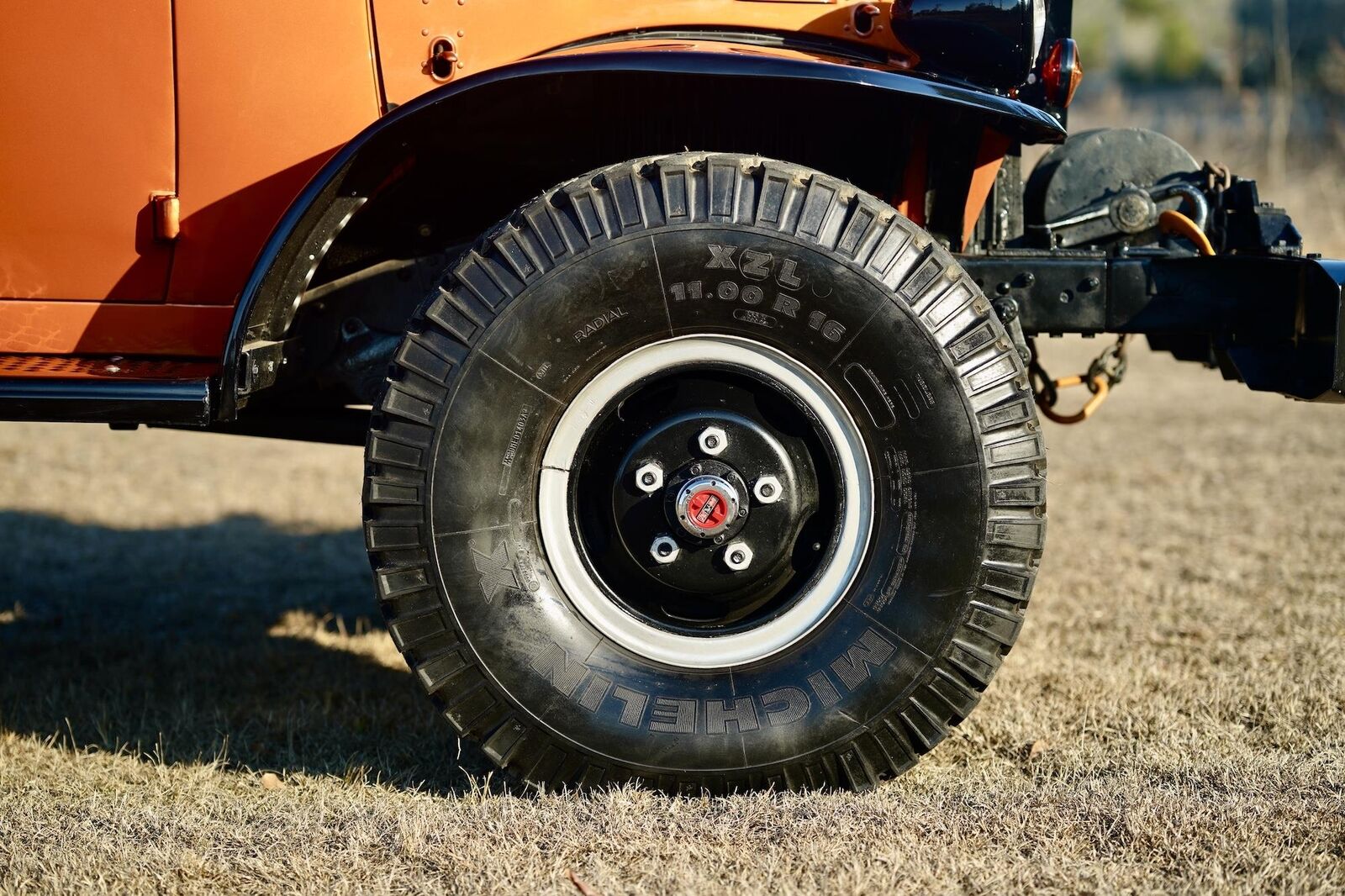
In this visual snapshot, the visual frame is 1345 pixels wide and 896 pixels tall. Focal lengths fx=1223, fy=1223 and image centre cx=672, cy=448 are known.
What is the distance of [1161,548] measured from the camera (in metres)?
5.12

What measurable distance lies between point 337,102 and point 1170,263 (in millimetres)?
1940

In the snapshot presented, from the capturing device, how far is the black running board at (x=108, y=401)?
2623mm

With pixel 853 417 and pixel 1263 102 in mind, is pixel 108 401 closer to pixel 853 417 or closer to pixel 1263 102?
pixel 853 417

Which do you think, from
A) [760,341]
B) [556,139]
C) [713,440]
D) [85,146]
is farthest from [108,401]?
[760,341]

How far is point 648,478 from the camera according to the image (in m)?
2.55

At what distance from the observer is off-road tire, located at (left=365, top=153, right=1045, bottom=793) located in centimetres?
247

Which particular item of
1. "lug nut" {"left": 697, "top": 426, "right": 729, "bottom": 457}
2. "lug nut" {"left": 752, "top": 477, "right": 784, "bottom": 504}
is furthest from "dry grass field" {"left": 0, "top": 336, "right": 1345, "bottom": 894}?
"lug nut" {"left": 697, "top": 426, "right": 729, "bottom": 457}

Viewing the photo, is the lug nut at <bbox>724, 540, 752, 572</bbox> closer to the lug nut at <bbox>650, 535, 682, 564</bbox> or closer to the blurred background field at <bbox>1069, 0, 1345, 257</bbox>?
the lug nut at <bbox>650, 535, 682, 564</bbox>

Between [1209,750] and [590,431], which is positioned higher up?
[590,431]

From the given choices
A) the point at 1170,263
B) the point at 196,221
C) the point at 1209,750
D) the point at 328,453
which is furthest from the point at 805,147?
the point at 328,453

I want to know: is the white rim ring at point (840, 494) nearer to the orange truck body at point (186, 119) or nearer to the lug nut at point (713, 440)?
the lug nut at point (713, 440)

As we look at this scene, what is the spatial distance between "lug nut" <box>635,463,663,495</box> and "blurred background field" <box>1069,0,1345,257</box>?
9.80 metres

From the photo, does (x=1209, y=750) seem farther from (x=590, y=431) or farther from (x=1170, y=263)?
(x=590, y=431)

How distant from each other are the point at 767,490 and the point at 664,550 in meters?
0.25
